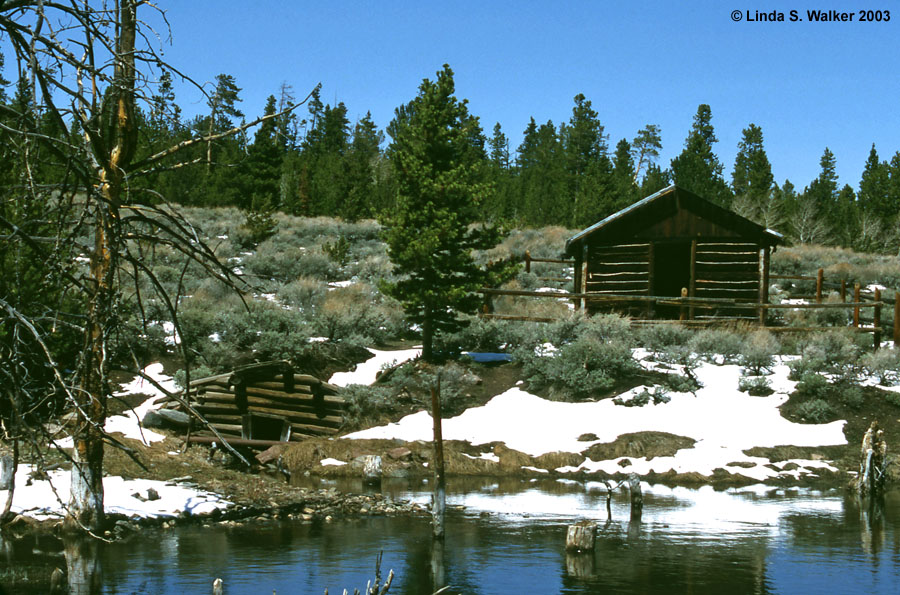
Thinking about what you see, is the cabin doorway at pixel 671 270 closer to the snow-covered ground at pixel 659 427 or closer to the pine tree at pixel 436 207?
the snow-covered ground at pixel 659 427

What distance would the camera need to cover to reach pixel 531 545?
41.1 ft

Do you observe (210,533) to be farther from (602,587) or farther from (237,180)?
(237,180)

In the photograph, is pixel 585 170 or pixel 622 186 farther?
pixel 585 170

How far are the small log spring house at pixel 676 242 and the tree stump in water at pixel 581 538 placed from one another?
1791 centimetres

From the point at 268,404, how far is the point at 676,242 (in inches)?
606

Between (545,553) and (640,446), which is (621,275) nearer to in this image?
(640,446)

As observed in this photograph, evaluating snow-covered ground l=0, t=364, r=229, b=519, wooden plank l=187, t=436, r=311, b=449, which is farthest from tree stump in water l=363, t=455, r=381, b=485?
snow-covered ground l=0, t=364, r=229, b=519

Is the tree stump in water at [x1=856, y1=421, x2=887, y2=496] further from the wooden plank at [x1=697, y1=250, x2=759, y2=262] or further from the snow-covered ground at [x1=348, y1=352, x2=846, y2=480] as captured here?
the wooden plank at [x1=697, y1=250, x2=759, y2=262]

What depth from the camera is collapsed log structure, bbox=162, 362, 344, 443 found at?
2128 centimetres

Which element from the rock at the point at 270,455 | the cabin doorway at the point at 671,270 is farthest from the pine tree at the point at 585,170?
the rock at the point at 270,455

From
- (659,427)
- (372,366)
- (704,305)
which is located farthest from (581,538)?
(704,305)

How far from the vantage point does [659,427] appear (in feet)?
70.2

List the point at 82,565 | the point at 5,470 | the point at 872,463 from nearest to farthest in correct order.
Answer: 1. the point at 82,565
2. the point at 5,470
3. the point at 872,463

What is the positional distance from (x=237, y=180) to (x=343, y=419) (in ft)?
120
